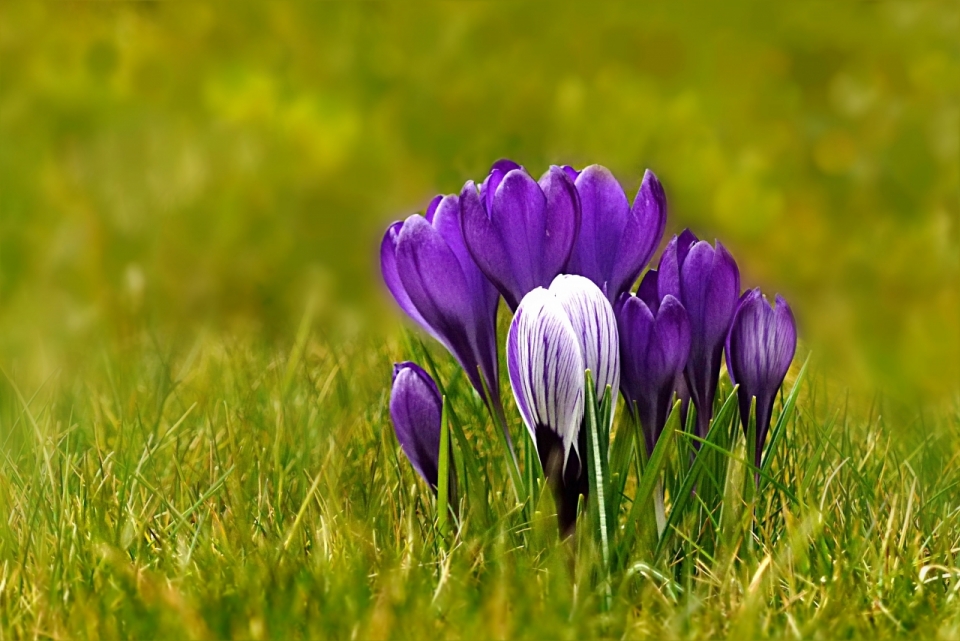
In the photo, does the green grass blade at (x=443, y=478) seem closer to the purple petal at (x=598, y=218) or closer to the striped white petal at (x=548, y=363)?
the striped white petal at (x=548, y=363)

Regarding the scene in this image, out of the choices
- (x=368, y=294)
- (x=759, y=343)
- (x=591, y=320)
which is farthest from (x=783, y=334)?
(x=368, y=294)

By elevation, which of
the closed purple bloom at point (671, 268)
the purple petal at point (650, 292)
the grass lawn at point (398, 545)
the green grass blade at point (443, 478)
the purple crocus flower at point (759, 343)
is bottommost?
the grass lawn at point (398, 545)

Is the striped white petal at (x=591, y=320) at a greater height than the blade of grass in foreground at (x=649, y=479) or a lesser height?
greater

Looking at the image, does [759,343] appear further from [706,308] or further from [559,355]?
[559,355]

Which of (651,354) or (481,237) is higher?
(481,237)

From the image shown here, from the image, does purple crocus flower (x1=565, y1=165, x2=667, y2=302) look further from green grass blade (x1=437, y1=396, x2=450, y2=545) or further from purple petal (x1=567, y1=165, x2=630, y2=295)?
green grass blade (x1=437, y1=396, x2=450, y2=545)

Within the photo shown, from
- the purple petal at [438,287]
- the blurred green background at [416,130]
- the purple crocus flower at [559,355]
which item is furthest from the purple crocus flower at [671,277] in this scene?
the blurred green background at [416,130]

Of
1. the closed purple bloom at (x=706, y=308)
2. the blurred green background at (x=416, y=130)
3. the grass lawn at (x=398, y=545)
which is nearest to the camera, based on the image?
the grass lawn at (x=398, y=545)
